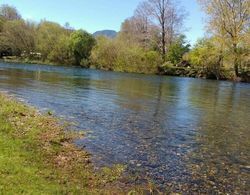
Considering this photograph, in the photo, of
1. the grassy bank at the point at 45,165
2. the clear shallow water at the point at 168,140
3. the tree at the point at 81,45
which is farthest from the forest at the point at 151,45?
the grassy bank at the point at 45,165

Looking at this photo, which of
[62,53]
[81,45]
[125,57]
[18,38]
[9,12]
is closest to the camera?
[125,57]

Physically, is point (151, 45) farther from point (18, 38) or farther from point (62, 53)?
point (18, 38)

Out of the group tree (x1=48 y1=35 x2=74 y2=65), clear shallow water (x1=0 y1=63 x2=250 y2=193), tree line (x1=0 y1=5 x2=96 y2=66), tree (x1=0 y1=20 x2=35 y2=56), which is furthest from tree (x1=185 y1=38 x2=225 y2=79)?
tree (x1=0 y1=20 x2=35 y2=56)

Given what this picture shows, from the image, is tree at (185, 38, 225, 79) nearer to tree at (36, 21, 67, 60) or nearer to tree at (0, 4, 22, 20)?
tree at (36, 21, 67, 60)

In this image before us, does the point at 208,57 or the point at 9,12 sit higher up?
the point at 9,12

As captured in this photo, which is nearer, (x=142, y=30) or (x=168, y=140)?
(x=168, y=140)

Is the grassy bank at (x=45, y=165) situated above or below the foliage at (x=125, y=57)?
below

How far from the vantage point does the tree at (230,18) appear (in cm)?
6252

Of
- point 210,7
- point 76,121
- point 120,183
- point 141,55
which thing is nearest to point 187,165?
point 120,183

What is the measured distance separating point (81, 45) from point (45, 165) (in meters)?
84.7

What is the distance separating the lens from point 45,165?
10148mm

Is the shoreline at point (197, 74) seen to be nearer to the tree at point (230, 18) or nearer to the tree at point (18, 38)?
the tree at point (230, 18)

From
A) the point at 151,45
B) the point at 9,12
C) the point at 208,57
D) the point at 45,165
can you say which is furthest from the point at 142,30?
the point at 45,165

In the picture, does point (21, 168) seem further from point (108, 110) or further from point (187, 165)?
point (108, 110)
